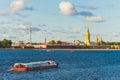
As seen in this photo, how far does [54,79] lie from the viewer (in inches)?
3376

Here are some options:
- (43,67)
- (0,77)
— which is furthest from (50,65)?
(0,77)

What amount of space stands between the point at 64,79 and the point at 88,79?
5.01 m

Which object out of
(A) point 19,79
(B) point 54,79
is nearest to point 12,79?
(A) point 19,79

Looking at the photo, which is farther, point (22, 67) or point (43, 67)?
point (43, 67)

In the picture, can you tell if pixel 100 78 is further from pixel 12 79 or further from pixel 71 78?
pixel 12 79

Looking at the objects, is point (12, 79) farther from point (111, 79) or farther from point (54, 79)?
point (111, 79)

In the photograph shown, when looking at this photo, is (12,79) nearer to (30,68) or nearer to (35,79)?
(35,79)

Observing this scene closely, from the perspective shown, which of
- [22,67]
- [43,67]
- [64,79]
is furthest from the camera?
[43,67]

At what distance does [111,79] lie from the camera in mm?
86438

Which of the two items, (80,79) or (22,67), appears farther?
(22,67)

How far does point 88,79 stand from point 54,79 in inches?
277

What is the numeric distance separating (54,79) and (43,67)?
33.0 metres

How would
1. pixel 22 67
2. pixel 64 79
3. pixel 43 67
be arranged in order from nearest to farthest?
pixel 64 79 → pixel 22 67 → pixel 43 67

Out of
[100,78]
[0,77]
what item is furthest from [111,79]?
[0,77]
